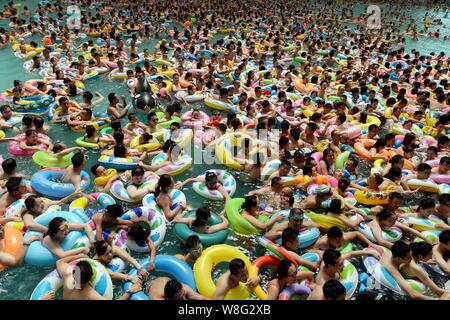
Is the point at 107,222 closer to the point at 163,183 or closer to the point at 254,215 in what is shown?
the point at 163,183

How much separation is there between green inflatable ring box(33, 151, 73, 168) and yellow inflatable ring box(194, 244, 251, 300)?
13.8ft

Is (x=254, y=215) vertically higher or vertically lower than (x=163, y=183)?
lower

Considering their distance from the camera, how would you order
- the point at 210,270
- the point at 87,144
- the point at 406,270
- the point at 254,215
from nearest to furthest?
the point at 210,270
the point at 406,270
the point at 254,215
the point at 87,144

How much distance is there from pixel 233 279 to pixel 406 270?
2.65 m

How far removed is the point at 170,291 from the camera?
161 inches

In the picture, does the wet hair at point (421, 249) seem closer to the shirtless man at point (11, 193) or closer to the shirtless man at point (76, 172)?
the shirtless man at point (76, 172)

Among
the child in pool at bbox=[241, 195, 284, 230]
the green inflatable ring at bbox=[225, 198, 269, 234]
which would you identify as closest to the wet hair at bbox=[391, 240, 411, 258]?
the child in pool at bbox=[241, 195, 284, 230]

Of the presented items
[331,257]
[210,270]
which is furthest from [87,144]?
[331,257]

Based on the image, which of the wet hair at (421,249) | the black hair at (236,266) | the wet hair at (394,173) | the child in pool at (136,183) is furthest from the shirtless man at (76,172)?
the wet hair at (394,173)

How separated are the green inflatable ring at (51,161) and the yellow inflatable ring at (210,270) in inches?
165

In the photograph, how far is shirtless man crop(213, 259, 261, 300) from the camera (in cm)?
436

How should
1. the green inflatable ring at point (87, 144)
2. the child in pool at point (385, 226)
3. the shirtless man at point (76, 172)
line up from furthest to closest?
the green inflatable ring at point (87, 144), the shirtless man at point (76, 172), the child in pool at point (385, 226)

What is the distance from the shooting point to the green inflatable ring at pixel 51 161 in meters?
7.38
